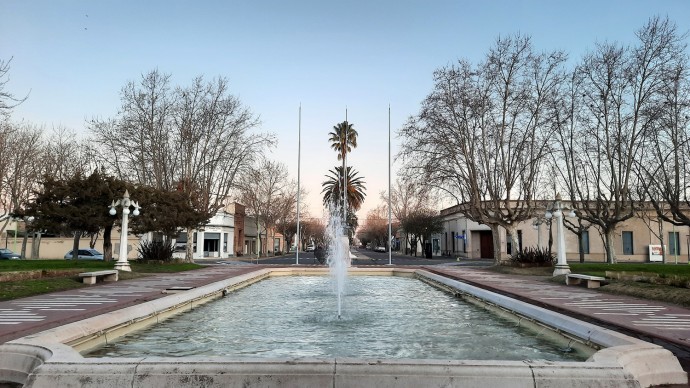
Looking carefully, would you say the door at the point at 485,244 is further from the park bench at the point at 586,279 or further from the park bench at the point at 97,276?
the park bench at the point at 97,276

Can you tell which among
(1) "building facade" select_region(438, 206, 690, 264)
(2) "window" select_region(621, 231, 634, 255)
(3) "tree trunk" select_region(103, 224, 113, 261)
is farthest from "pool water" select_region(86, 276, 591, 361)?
(2) "window" select_region(621, 231, 634, 255)

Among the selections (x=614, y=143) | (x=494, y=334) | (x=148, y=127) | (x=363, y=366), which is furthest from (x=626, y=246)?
(x=363, y=366)

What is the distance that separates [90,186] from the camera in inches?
1021

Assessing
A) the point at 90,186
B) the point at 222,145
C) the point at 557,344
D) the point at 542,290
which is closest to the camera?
the point at 557,344

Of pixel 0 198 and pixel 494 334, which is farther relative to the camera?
pixel 0 198

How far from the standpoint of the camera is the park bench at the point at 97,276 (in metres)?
17.9

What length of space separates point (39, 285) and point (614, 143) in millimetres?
31435

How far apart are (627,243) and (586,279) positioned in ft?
135

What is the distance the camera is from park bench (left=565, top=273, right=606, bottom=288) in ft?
57.1

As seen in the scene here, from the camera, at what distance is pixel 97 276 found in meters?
18.8

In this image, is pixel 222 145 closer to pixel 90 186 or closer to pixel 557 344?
pixel 90 186

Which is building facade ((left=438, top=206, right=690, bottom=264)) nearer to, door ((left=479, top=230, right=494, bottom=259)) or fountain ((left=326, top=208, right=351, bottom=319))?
door ((left=479, top=230, right=494, bottom=259))

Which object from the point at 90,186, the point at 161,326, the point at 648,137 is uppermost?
the point at 648,137

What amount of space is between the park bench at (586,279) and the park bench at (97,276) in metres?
17.7
